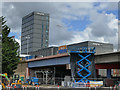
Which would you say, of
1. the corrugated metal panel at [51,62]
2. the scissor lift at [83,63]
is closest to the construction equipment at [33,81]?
the corrugated metal panel at [51,62]

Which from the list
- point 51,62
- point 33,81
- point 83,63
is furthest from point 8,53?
point 83,63

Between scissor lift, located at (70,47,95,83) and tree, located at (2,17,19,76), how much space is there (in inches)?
582

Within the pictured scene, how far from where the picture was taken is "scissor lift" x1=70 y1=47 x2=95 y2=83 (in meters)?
47.4

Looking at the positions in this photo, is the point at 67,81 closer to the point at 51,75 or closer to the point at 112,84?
the point at 112,84

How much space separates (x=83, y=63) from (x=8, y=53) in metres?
19.4

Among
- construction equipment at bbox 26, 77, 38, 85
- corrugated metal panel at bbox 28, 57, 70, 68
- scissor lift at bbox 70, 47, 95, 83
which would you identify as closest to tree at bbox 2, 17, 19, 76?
construction equipment at bbox 26, 77, 38, 85

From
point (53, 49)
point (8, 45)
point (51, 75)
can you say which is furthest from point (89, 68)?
point (53, 49)

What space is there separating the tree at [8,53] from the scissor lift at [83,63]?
14773mm

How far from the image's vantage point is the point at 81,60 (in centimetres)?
4800

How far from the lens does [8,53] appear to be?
149 feet

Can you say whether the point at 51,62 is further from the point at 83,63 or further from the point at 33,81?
the point at 83,63

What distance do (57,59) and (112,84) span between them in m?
18.5

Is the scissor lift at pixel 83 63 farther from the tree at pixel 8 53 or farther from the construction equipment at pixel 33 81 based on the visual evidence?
the tree at pixel 8 53

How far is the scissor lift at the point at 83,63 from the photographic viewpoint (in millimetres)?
47438
